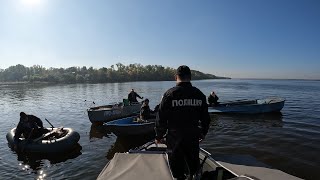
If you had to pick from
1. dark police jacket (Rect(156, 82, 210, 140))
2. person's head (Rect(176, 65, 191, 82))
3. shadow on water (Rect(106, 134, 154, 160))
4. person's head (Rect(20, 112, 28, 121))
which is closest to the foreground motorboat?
dark police jacket (Rect(156, 82, 210, 140))

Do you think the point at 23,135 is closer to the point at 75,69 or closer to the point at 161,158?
the point at 161,158

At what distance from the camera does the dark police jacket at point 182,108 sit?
181 inches

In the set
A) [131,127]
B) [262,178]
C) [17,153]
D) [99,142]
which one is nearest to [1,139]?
[17,153]

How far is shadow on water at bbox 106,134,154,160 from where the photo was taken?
13603mm

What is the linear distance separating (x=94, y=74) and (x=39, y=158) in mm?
Result: 123083

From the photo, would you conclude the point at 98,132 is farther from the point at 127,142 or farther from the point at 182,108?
the point at 182,108

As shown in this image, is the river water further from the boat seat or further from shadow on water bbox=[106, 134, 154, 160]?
the boat seat

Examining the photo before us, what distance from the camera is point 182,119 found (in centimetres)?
464

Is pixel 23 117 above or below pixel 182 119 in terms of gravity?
below

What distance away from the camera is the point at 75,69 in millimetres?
177625

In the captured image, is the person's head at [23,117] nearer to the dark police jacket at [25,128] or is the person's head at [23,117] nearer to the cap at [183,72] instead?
the dark police jacket at [25,128]

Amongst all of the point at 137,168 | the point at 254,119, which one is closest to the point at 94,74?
the point at 254,119

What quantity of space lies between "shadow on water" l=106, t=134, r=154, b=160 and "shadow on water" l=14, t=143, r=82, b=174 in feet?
5.74

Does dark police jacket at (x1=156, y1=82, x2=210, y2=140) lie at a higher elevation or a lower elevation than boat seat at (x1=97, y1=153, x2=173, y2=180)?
higher
